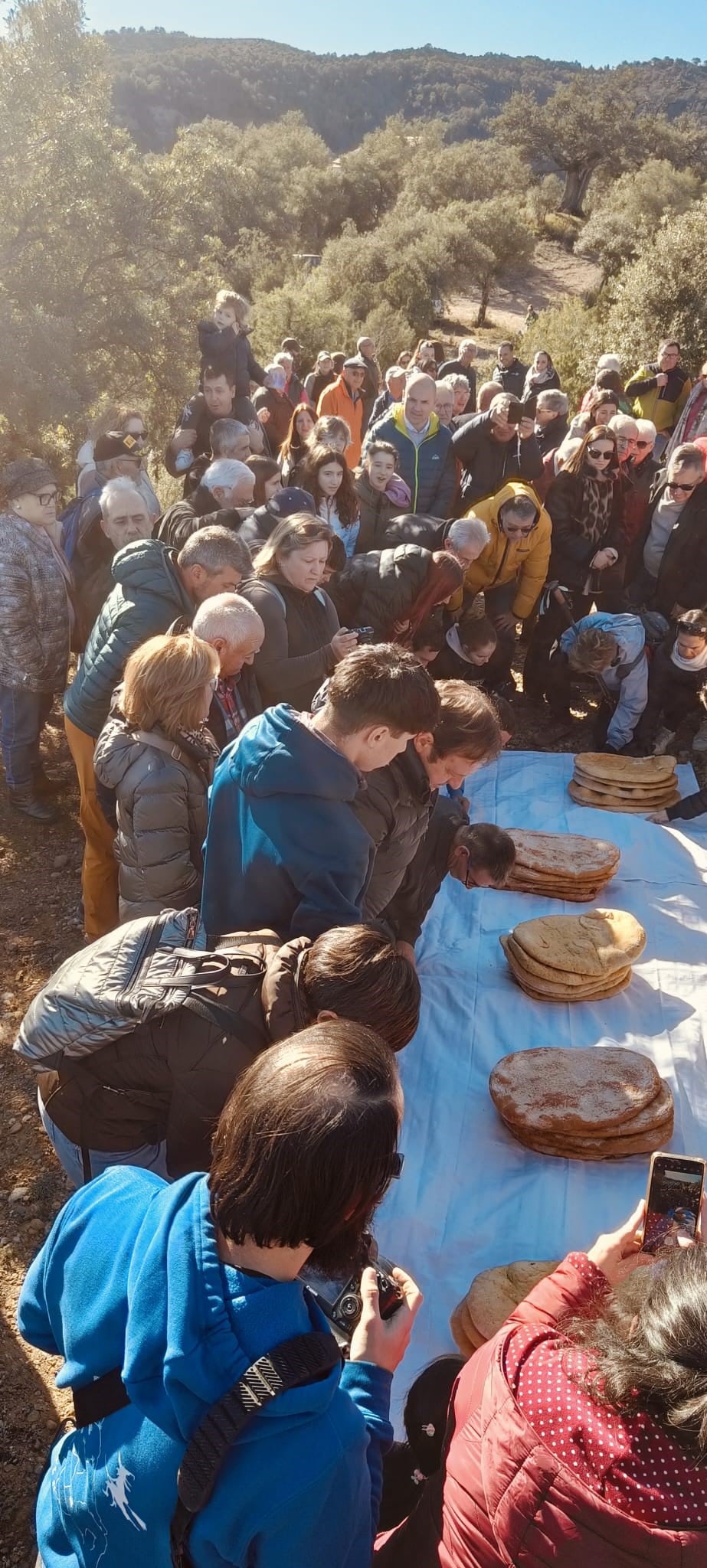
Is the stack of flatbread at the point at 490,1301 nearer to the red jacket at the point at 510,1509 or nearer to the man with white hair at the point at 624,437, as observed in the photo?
the red jacket at the point at 510,1509

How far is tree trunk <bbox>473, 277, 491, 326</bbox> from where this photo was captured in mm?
23922

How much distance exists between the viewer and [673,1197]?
1.94 metres

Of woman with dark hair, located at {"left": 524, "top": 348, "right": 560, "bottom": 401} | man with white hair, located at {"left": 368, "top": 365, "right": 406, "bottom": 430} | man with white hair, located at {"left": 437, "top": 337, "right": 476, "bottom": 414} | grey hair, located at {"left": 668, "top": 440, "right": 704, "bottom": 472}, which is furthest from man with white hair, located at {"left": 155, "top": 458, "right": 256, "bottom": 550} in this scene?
woman with dark hair, located at {"left": 524, "top": 348, "right": 560, "bottom": 401}

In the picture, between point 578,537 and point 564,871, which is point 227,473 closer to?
point 564,871

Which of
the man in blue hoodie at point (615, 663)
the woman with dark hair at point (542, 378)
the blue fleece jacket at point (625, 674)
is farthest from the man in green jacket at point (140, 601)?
the woman with dark hair at point (542, 378)

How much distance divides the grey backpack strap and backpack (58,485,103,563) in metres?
4.32

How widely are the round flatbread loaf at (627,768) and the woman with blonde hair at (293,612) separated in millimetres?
1498

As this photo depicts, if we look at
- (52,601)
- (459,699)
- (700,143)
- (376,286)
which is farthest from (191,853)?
(700,143)

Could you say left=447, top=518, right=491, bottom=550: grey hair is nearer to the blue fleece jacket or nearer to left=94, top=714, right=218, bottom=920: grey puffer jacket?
the blue fleece jacket

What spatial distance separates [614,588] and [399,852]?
4.07 metres

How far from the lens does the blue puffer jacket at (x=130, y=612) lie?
139 inches

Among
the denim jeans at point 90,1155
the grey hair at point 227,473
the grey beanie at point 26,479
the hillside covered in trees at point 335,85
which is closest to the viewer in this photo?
the denim jeans at point 90,1155

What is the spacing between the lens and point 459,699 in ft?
9.74

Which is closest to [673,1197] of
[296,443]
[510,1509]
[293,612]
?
[510,1509]
